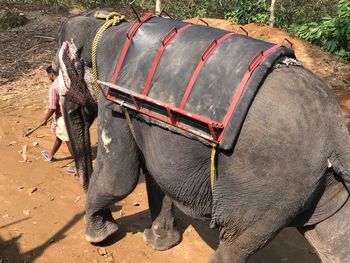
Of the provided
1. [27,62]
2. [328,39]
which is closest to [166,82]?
[27,62]

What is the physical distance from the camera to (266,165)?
2377 mm

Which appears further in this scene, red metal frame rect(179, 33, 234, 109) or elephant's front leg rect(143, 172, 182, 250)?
elephant's front leg rect(143, 172, 182, 250)

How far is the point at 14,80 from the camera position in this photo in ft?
26.7

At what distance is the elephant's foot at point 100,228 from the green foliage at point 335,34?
8061 millimetres

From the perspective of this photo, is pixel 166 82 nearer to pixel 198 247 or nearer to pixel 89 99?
pixel 89 99

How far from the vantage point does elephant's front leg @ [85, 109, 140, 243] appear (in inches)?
124

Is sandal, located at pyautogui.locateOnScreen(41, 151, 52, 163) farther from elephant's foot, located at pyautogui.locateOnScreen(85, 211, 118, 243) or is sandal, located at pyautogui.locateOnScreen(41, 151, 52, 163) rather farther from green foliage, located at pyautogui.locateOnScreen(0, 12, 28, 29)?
green foliage, located at pyautogui.locateOnScreen(0, 12, 28, 29)

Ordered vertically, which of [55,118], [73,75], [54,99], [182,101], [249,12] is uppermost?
[182,101]

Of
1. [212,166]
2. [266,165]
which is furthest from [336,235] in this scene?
[212,166]

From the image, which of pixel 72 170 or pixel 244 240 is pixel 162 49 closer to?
pixel 244 240

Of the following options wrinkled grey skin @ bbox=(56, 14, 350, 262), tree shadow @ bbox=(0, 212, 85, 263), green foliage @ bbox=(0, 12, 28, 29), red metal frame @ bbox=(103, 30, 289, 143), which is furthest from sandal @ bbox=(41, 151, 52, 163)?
green foliage @ bbox=(0, 12, 28, 29)

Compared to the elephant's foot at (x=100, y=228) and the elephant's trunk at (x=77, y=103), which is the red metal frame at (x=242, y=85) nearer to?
the elephant's trunk at (x=77, y=103)

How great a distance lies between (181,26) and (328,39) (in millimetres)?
8812

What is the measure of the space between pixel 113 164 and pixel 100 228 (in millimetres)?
933
